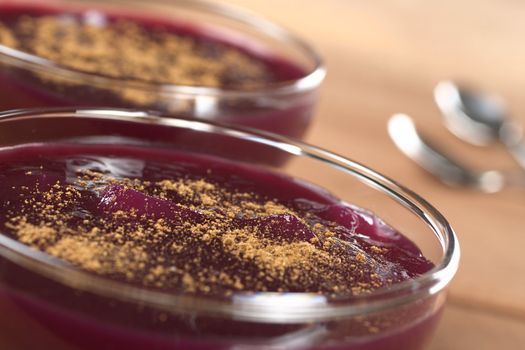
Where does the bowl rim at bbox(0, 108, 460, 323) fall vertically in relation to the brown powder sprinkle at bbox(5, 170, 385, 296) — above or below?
above

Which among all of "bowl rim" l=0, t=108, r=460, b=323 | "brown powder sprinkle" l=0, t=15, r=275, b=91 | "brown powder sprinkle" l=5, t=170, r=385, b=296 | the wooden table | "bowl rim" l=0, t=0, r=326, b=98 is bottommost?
the wooden table

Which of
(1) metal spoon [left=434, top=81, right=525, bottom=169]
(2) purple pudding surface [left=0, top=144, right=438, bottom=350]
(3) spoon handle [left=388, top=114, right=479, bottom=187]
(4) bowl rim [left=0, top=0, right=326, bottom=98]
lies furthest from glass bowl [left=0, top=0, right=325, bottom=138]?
(1) metal spoon [left=434, top=81, right=525, bottom=169]

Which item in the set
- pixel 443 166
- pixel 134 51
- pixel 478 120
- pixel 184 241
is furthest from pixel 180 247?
pixel 478 120

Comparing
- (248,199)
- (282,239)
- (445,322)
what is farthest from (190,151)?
(445,322)

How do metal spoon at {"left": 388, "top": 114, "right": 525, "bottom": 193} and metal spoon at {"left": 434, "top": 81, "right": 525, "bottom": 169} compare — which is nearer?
metal spoon at {"left": 388, "top": 114, "right": 525, "bottom": 193}

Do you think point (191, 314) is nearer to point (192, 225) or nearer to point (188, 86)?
point (192, 225)

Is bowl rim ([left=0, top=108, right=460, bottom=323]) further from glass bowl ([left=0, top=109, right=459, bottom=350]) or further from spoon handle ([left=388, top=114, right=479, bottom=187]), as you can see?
spoon handle ([left=388, top=114, right=479, bottom=187])
